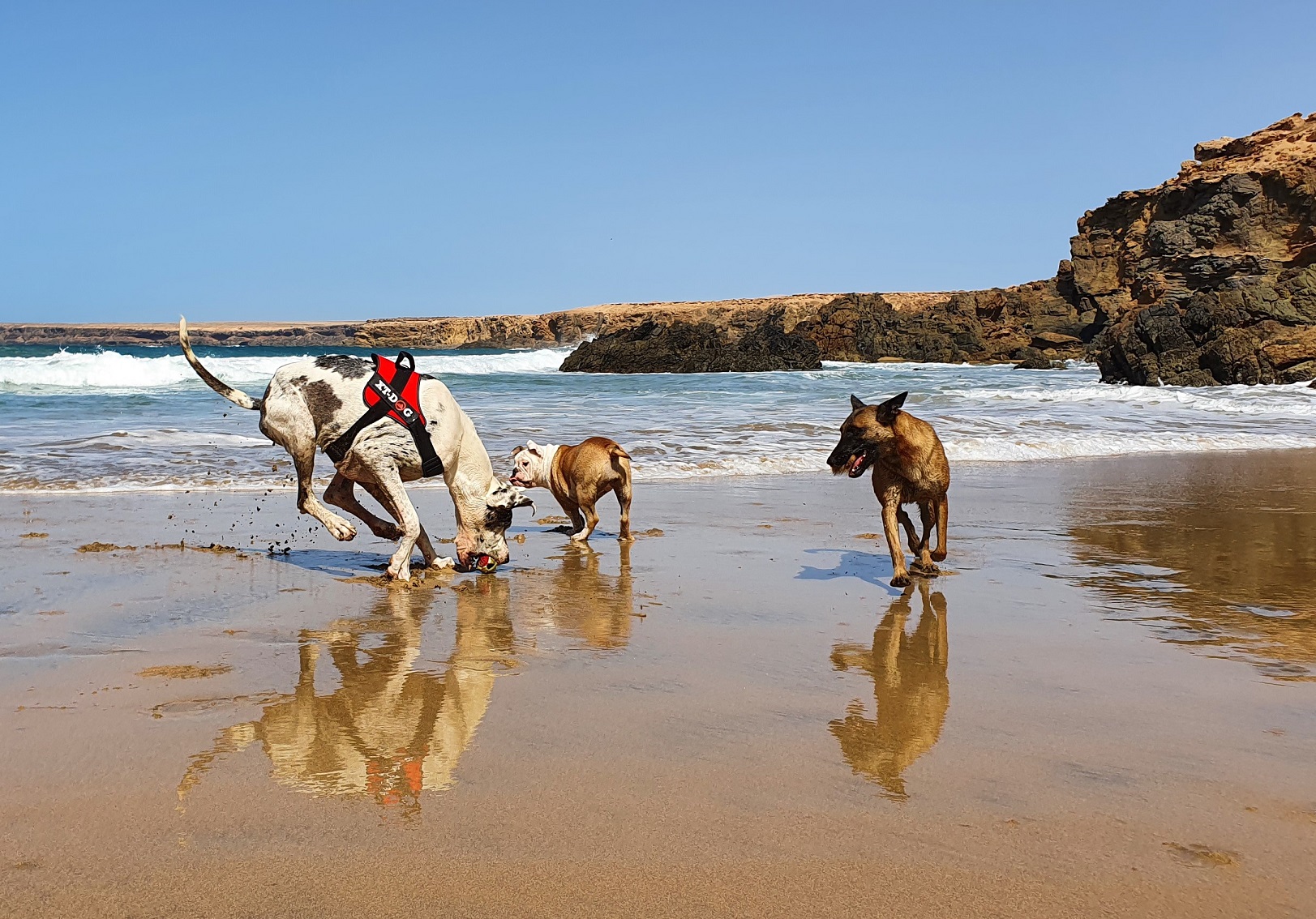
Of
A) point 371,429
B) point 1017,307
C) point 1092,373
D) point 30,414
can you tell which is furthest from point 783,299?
point 371,429

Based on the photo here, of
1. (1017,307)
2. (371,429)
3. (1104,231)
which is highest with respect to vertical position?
(1104,231)

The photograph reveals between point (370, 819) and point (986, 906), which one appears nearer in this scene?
point (986, 906)

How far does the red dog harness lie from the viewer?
7.40 m

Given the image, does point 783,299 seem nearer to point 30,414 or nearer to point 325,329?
point 325,329

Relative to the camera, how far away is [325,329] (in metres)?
182

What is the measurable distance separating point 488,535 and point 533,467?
6.94 feet

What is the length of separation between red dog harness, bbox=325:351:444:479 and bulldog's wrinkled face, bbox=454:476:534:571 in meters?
0.48

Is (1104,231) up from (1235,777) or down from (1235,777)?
up

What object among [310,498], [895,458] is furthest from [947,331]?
[310,498]

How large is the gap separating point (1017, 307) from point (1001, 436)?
61.8 metres

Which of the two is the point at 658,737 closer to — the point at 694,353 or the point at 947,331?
the point at 694,353

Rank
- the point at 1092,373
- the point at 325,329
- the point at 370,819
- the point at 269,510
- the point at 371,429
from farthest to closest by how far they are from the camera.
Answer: the point at 325,329 < the point at 1092,373 < the point at 269,510 < the point at 371,429 < the point at 370,819

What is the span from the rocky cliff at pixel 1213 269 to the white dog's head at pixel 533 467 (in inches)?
1209

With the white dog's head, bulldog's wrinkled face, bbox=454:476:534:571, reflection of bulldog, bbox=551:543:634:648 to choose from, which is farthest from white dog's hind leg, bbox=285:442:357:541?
the white dog's head
